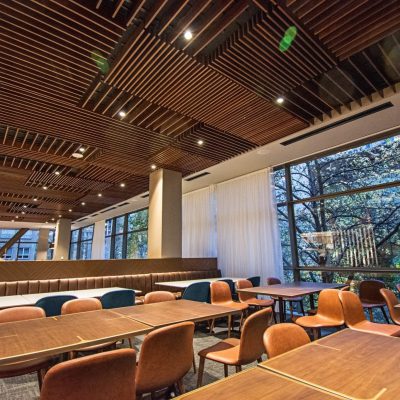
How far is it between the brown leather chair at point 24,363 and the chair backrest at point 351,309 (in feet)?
9.78

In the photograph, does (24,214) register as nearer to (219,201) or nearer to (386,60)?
(219,201)

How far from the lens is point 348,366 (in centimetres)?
135

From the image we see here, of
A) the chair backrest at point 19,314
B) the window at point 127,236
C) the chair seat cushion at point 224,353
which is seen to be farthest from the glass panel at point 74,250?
the chair seat cushion at point 224,353

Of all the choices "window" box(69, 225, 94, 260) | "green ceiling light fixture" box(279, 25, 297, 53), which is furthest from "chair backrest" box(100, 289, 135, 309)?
"window" box(69, 225, 94, 260)

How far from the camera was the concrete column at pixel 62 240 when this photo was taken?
12.6 metres

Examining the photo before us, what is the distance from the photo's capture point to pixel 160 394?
102 inches

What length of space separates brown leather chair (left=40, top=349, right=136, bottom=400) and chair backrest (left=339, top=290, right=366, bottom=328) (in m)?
2.58

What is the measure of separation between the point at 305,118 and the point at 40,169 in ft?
19.8

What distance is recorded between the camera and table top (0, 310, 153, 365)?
1.57 meters

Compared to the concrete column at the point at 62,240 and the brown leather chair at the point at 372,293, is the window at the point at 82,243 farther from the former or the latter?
the brown leather chair at the point at 372,293

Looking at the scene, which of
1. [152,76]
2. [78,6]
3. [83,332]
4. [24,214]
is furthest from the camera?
[24,214]

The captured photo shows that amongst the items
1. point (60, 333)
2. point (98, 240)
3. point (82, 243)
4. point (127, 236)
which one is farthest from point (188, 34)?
point (82, 243)

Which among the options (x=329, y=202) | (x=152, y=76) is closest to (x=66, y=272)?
(x=152, y=76)

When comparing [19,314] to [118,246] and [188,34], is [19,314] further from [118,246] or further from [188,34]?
[118,246]
